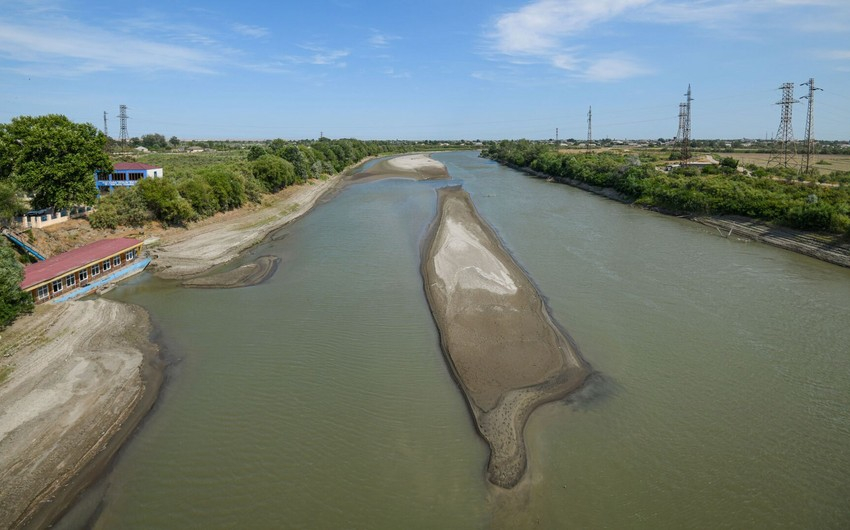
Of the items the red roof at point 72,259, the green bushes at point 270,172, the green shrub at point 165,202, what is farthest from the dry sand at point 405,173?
the red roof at point 72,259

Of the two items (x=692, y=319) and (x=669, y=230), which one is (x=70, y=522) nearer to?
(x=692, y=319)

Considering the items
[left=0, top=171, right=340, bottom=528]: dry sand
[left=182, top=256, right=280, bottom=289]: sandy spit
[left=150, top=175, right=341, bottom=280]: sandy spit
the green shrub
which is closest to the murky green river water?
[left=0, top=171, right=340, bottom=528]: dry sand

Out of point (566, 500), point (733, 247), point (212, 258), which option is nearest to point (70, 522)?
point (566, 500)

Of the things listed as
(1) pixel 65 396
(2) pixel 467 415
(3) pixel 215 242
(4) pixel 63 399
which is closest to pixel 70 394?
(1) pixel 65 396

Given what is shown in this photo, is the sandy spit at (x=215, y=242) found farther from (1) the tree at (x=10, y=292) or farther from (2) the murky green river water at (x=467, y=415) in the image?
(1) the tree at (x=10, y=292)

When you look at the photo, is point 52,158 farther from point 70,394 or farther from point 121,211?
point 70,394
